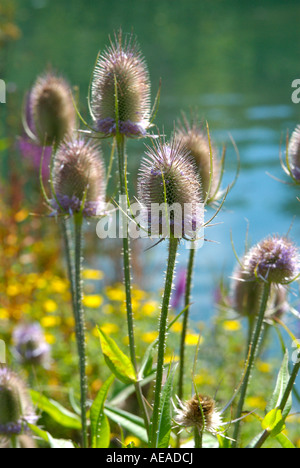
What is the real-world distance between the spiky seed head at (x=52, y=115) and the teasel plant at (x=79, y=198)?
19cm

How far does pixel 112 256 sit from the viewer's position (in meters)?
3.96

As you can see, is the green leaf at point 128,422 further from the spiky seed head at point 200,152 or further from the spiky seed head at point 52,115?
the spiky seed head at point 52,115

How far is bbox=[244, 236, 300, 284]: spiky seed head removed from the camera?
4.11 ft

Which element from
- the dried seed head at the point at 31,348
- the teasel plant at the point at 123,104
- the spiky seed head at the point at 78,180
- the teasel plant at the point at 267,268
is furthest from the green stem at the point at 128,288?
the dried seed head at the point at 31,348

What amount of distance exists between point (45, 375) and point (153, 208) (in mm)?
1814

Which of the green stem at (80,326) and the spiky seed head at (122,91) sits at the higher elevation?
the spiky seed head at (122,91)

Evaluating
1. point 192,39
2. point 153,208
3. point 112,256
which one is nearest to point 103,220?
point 153,208

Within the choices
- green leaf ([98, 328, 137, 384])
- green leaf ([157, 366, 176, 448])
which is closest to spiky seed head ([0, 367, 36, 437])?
green leaf ([98, 328, 137, 384])

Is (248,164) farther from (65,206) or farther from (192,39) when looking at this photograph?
(192,39)

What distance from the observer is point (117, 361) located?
1.29m

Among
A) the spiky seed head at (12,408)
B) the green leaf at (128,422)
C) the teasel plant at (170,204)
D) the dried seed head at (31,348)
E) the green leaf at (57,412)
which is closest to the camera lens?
the teasel plant at (170,204)

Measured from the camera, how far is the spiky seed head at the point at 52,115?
1.67 m

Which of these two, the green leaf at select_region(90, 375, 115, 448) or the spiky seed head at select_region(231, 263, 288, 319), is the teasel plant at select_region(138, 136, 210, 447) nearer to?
the green leaf at select_region(90, 375, 115, 448)
